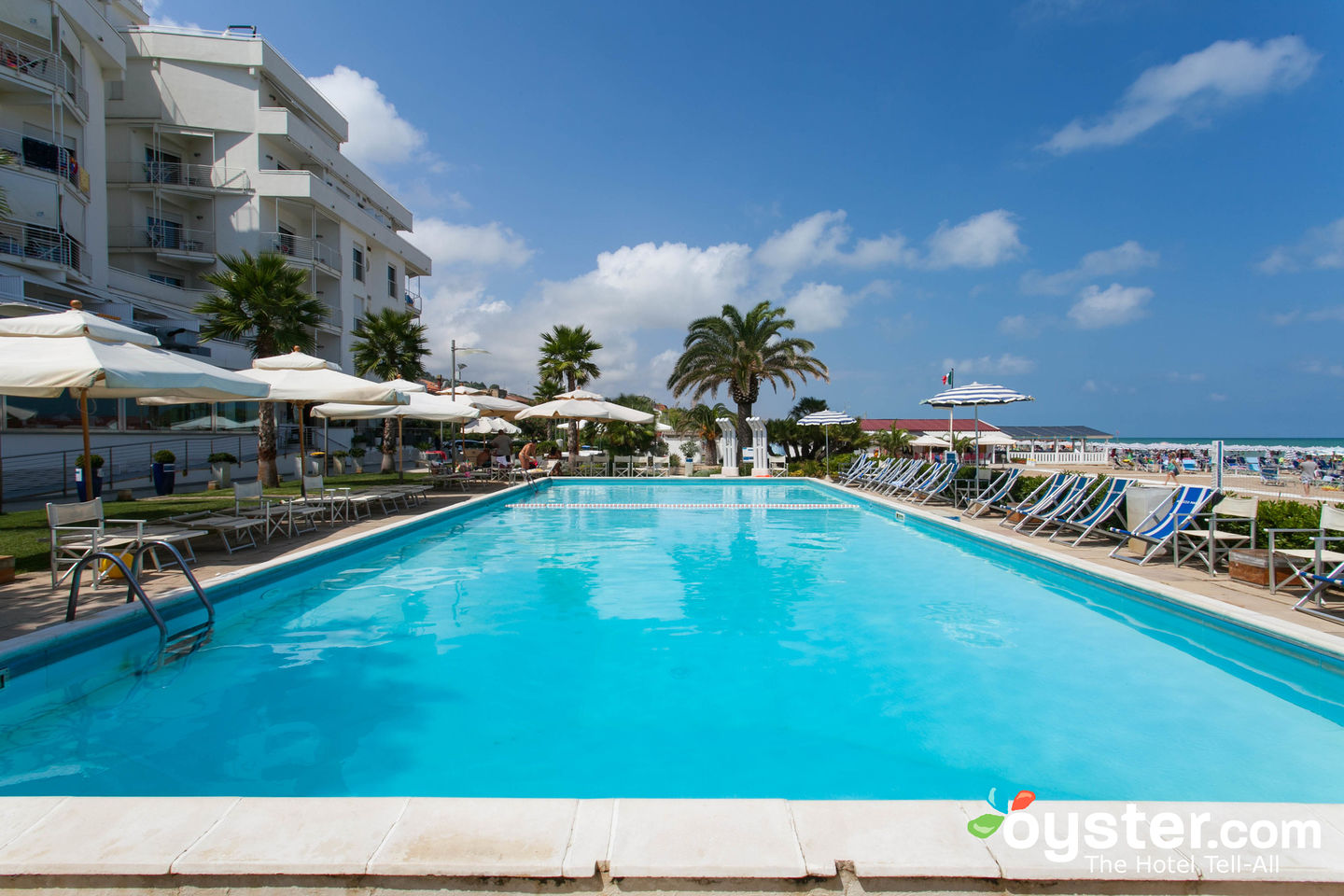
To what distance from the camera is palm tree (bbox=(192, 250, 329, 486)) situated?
15508 mm

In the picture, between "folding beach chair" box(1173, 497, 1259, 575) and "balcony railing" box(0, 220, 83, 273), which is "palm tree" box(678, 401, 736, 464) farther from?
"folding beach chair" box(1173, 497, 1259, 575)

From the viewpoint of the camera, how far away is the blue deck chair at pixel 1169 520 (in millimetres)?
7109

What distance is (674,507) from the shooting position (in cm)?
1544

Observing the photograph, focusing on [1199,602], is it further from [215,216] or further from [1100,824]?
[215,216]

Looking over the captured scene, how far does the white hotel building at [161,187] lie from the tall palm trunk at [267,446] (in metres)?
3.67

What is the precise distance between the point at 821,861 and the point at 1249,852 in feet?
4.71

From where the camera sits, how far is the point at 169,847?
2152 millimetres

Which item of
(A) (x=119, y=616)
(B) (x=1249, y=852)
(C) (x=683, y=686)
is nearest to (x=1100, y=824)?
(B) (x=1249, y=852)

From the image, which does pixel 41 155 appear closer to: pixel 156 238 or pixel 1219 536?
pixel 156 238

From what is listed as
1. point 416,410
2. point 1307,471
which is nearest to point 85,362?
point 416,410

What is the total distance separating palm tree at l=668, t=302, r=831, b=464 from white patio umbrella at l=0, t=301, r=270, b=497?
768 inches

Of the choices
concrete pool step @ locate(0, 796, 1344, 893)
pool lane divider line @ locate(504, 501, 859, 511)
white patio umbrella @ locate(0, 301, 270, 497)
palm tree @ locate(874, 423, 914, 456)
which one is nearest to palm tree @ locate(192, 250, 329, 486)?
pool lane divider line @ locate(504, 501, 859, 511)

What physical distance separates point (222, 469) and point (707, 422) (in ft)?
63.2

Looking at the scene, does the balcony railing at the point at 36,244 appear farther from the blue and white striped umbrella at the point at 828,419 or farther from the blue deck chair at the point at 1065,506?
the blue deck chair at the point at 1065,506
